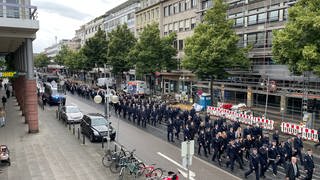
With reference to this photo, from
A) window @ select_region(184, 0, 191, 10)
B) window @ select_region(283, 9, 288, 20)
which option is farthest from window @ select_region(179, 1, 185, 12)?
window @ select_region(283, 9, 288, 20)

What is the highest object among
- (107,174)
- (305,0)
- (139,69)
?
(305,0)

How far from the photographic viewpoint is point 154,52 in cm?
4694

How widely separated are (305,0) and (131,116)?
661 inches

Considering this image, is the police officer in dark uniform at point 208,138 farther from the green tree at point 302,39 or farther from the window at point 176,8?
the window at point 176,8

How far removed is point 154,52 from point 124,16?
33.4 meters

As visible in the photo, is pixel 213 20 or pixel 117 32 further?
pixel 117 32

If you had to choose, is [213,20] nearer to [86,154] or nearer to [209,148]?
[209,148]

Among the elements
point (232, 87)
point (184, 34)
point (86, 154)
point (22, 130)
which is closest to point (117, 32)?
point (184, 34)

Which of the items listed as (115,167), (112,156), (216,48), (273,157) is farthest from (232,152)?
(216,48)

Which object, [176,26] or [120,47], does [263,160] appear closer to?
[176,26]

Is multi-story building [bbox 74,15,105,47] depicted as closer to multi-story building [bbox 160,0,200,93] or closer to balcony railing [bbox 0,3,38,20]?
multi-story building [bbox 160,0,200,93]

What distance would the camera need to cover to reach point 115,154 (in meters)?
15.8

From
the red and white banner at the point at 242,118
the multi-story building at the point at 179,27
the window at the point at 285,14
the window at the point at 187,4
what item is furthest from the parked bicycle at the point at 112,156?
the window at the point at 187,4

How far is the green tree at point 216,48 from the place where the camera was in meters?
33.0
